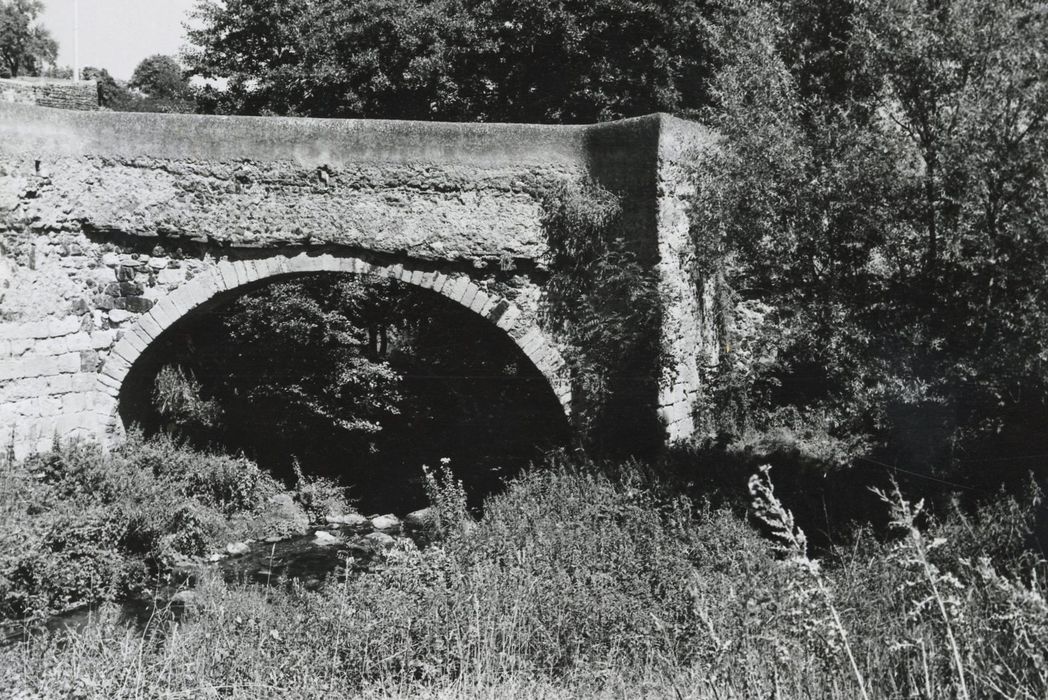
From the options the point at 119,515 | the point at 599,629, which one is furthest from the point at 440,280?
the point at 599,629

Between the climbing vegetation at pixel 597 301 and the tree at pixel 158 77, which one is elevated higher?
the tree at pixel 158 77

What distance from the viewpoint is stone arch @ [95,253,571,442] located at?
848 cm

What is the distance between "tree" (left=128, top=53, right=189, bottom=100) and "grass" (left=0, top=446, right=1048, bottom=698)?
28764 millimetres

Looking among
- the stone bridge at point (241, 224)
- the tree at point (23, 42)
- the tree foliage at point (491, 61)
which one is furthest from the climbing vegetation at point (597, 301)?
the tree at point (23, 42)

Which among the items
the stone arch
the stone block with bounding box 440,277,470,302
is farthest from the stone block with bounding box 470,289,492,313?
the stone block with bounding box 440,277,470,302

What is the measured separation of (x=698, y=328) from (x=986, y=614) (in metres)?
5.61

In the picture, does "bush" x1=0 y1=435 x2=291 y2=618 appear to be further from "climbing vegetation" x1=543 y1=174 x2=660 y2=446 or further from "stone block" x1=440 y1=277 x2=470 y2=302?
"climbing vegetation" x1=543 y1=174 x2=660 y2=446

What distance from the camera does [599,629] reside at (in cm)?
471

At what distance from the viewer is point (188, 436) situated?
9969 millimetres

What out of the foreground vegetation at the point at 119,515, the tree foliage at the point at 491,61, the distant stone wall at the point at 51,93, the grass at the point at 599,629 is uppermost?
the tree foliage at the point at 491,61

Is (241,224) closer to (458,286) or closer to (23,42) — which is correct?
(458,286)

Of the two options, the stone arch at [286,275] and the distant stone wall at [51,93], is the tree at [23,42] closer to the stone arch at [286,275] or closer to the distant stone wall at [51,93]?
the distant stone wall at [51,93]

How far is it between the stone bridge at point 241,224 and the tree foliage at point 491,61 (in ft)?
20.4

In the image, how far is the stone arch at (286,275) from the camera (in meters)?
8.48
